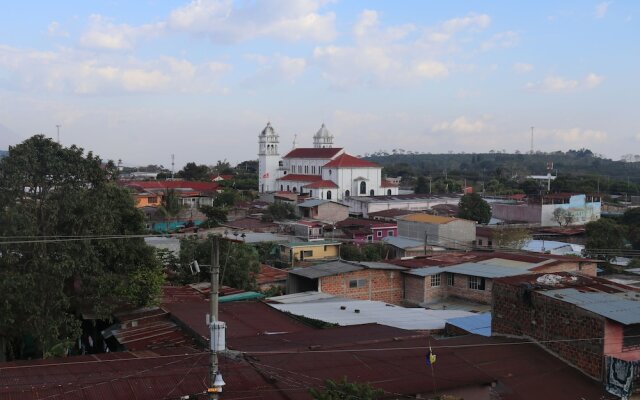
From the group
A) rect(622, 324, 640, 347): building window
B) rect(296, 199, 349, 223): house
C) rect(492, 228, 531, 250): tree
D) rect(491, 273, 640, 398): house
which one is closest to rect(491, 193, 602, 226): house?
rect(296, 199, 349, 223): house

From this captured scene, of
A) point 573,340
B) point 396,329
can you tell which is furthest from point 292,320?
point 573,340

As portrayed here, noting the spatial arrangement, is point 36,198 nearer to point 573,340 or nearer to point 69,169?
point 69,169

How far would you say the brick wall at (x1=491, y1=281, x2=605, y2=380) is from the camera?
1099cm

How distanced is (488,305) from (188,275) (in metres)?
11.0

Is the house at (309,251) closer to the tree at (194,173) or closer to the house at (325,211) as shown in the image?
the house at (325,211)

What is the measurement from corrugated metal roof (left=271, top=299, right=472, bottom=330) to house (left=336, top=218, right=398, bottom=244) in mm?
24914

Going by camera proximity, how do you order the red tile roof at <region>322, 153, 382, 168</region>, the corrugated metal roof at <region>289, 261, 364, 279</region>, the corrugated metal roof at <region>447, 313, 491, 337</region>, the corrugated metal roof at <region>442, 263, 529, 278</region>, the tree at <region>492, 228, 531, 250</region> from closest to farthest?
1. the corrugated metal roof at <region>447, 313, 491, 337</region>
2. the corrugated metal roof at <region>442, 263, 529, 278</region>
3. the corrugated metal roof at <region>289, 261, 364, 279</region>
4. the tree at <region>492, 228, 531, 250</region>
5. the red tile roof at <region>322, 153, 382, 168</region>

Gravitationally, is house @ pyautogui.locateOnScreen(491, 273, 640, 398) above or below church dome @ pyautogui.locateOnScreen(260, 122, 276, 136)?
below

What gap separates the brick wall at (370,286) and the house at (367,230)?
20.5 m

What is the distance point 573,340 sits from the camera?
1130 cm

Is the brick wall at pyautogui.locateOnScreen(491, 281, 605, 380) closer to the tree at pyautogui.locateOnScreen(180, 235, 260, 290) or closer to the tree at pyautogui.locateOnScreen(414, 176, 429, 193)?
the tree at pyautogui.locateOnScreen(180, 235, 260, 290)

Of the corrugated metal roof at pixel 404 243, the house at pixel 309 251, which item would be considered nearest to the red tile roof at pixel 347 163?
the corrugated metal roof at pixel 404 243

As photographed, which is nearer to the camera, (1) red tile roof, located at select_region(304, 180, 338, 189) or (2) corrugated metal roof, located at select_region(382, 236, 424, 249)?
(2) corrugated metal roof, located at select_region(382, 236, 424, 249)

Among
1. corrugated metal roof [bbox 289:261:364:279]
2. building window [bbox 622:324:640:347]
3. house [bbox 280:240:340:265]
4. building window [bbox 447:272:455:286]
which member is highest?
building window [bbox 622:324:640:347]
